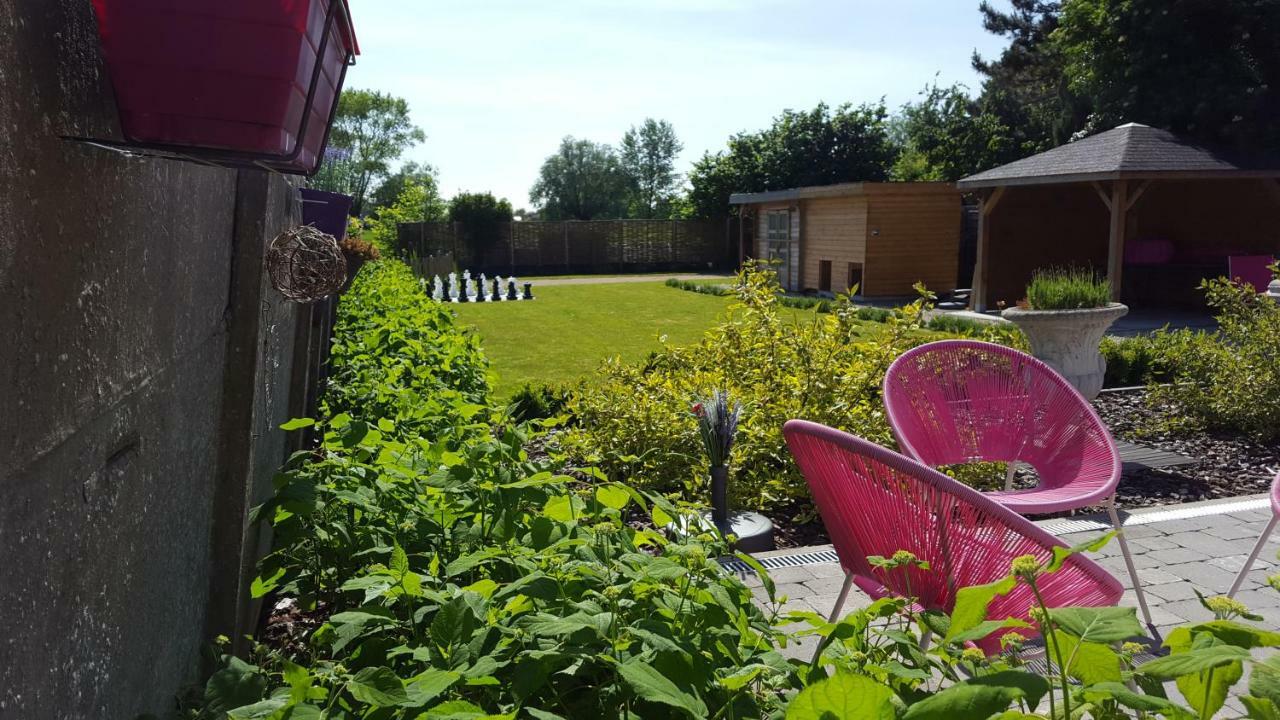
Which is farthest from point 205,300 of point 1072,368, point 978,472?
point 1072,368

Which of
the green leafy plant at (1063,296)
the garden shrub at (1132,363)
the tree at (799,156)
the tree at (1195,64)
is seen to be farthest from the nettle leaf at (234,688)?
the tree at (799,156)

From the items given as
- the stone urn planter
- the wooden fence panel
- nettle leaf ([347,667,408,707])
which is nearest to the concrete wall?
nettle leaf ([347,667,408,707])

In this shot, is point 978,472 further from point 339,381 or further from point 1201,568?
point 339,381

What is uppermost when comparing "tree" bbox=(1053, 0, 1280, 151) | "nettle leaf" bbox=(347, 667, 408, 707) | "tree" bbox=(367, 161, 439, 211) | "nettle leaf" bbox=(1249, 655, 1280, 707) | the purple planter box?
"tree" bbox=(367, 161, 439, 211)

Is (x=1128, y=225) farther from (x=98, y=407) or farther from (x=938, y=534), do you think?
(x=98, y=407)

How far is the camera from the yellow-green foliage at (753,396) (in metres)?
5.08

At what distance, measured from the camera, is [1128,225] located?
58.1 ft

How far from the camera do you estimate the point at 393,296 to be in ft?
23.9

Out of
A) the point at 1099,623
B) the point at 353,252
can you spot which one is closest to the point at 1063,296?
the point at 353,252

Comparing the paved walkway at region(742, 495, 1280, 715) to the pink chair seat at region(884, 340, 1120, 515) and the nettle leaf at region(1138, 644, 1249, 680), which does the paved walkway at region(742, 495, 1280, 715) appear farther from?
the nettle leaf at region(1138, 644, 1249, 680)

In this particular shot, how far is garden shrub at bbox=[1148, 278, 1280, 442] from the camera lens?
21.3 feet

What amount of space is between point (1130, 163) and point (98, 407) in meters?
15.6

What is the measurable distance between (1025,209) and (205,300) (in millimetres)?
18311

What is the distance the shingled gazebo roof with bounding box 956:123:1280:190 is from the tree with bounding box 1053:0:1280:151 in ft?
14.9
